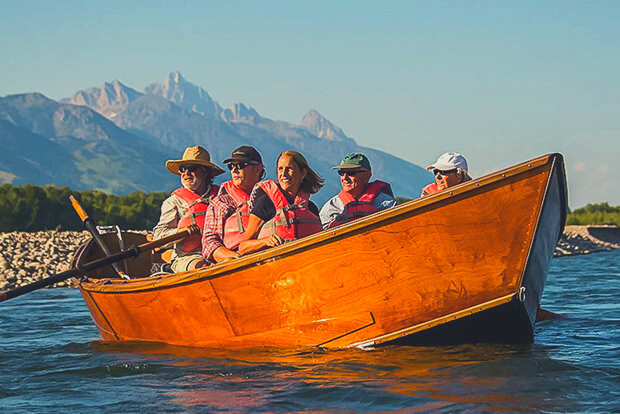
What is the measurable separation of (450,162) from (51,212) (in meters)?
36.5

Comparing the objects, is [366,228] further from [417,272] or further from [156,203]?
[156,203]

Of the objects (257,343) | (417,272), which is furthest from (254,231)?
(417,272)

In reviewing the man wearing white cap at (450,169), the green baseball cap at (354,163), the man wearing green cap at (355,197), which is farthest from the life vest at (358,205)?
the man wearing white cap at (450,169)

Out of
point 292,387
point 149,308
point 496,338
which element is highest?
point 149,308

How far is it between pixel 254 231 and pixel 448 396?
2894 millimetres

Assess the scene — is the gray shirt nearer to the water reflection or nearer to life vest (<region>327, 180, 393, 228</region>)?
life vest (<region>327, 180, 393, 228</region>)

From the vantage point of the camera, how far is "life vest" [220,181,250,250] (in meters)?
8.81

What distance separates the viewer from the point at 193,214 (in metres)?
9.91

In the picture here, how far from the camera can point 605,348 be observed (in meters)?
8.58

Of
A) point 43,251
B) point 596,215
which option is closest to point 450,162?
point 43,251

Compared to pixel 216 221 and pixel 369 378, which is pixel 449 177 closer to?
pixel 216 221

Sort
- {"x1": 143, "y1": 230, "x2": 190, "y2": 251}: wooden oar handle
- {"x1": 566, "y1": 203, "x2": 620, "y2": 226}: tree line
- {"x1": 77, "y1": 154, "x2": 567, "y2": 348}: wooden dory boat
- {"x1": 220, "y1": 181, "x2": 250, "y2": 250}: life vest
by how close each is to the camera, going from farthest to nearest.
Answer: {"x1": 566, "y1": 203, "x2": 620, "y2": 226}: tree line
{"x1": 143, "y1": 230, "x2": 190, "y2": 251}: wooden oar handle
{"x1": 220, "y1": 181, "x2": 250, "y2": 250}: life vest
{"x1": 77, "y1": 154, "x2": 567, "y2": 348}: wooden dory boat

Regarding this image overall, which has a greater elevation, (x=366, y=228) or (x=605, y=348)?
(x=366, y=228)

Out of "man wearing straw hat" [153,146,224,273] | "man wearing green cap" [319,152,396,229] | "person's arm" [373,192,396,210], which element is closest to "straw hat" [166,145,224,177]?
"man wearing straw hat" [153,146,224,273]
